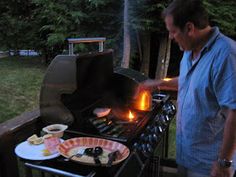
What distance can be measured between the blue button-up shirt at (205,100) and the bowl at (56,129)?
0.71 meters

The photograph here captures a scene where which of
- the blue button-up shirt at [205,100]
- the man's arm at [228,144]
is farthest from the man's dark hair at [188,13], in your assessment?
the man's arm at [228,144]

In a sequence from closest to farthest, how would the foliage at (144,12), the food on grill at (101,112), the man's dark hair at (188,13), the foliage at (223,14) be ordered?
the man's dark hair at (188,13), the food on grill at (101,112), the foliage at (144,12), the foliage at (223,14)

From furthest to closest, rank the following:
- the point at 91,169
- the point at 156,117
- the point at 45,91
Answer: the point at 156,117
the point at 45,91
the point at 91,169

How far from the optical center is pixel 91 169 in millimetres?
1315

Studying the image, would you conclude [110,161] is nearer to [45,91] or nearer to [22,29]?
[45,91]

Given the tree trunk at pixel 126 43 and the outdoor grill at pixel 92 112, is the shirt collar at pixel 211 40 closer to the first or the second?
the outdoor grill at pixel 92 112

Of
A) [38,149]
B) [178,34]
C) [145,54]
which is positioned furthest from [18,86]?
[178,34]

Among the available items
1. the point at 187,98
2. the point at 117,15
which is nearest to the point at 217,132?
the point at 187,98

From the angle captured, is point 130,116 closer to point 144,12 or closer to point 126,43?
point 126,43

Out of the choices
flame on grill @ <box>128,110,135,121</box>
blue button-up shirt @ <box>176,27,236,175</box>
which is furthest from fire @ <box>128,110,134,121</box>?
blue button-up shirt @ <box>176,27,236,175</box>

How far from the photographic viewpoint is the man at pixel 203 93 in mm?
1337

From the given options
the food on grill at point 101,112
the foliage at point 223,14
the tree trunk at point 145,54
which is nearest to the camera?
the food on grill at point 101,112

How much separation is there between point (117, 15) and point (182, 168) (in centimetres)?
424

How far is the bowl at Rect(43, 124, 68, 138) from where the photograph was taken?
160 centimetres
